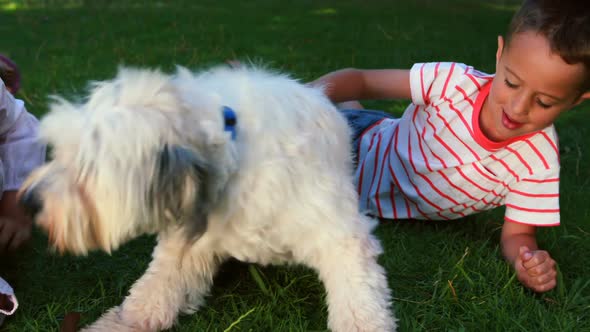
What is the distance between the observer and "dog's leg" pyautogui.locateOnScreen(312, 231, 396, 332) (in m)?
2.18

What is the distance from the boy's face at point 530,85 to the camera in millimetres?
2457

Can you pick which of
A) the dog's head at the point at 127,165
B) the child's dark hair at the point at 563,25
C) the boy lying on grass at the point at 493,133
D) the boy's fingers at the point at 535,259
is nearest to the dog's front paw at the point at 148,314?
the dog's head at the point at 127,165

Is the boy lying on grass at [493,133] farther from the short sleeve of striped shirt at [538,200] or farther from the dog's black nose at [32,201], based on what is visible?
the dog's black nose at [32,201]

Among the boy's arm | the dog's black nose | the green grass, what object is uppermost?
the dog's black nose

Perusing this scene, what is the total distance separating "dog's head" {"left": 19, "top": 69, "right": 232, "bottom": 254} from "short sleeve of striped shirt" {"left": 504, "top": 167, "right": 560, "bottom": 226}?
167 cm

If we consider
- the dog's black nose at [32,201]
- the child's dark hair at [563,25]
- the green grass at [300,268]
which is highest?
the child's dark hair at [563,25]

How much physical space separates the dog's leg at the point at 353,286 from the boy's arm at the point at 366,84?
1142 millimetres

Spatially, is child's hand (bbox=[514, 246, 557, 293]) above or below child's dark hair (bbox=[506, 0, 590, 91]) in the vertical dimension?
below

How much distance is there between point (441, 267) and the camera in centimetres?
288

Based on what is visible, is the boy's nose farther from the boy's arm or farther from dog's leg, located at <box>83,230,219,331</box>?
dog's leg, located at <box>83,230,219,331</box>

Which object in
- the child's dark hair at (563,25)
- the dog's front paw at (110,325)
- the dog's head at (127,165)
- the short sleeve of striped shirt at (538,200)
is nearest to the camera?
the dog's head at (127,165)

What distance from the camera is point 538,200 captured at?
2941 millimetres

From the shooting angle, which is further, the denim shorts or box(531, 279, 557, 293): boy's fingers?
the denim shorts

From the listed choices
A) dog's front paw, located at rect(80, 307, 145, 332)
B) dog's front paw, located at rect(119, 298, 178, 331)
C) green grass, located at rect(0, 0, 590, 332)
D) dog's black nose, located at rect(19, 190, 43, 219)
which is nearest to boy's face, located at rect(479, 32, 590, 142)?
green grass, located at rect(0, 0, 590, 332)
